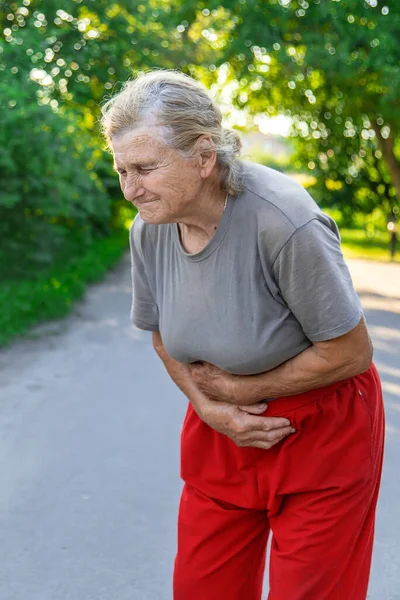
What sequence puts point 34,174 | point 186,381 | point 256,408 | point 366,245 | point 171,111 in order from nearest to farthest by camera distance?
point 171,111
point 256,408
point 186,381
point 34,174
point 366,245

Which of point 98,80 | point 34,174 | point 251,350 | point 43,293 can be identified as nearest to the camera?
point 251,350

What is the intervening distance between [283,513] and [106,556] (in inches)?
72.0

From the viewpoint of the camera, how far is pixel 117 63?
11242 millimetres

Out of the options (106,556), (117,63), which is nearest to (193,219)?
(106,556)

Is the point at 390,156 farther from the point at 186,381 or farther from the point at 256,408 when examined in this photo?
the point at 256,408

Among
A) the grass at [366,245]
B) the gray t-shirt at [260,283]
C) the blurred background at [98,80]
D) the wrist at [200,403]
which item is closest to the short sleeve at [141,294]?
the gray t-shirt at [260,283]

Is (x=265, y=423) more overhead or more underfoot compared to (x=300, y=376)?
more underfoot

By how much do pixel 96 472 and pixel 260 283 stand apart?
2.94 m

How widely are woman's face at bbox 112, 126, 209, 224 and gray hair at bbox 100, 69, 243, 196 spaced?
0.9 inches

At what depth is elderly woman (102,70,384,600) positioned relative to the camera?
6.93 ft

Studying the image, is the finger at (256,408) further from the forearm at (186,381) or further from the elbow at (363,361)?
the elbow at (363,361)

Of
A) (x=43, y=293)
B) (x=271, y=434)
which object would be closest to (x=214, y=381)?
(x=271, y=434)

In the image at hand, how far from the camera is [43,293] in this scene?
9.15m

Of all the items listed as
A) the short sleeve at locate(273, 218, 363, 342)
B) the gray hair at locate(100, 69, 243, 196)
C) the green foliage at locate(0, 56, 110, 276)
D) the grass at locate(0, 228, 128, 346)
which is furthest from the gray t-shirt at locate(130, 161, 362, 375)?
the green foliage at locate(0, 56, 110, 276)
